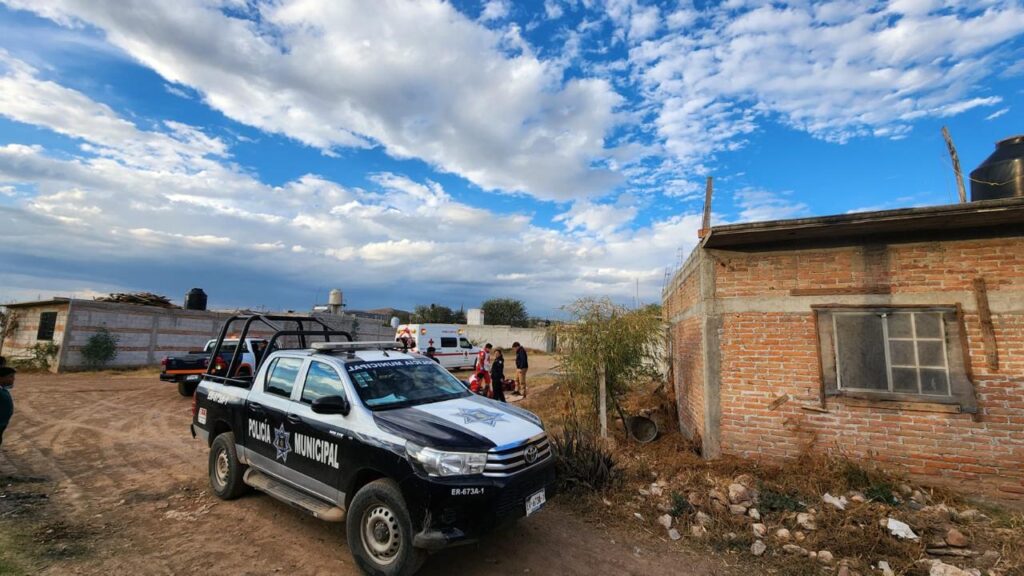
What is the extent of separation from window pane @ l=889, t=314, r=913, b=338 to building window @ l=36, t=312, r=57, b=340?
2629 cm

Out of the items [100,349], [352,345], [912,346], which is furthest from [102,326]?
[912,346]

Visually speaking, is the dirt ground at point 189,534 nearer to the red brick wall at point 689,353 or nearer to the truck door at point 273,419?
the truck door at point 273,419

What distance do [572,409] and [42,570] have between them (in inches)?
315

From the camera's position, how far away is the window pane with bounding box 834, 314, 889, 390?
5648 mm

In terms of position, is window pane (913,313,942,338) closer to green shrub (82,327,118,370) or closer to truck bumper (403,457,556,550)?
truck bumper (403,457,556,550)

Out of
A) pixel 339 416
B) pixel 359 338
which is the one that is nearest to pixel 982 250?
pixel 339 416

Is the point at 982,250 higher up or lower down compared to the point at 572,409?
higher up

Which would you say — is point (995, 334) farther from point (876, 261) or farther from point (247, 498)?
point (247, 498)

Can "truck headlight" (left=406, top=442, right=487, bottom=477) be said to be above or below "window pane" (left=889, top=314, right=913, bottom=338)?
below

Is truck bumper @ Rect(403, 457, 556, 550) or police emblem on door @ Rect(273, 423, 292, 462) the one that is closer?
truck bumper @ Rect(403, 457, 556, 550)

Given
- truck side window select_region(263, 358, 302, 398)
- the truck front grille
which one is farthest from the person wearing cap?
the truck front grille

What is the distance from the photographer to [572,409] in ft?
31.9

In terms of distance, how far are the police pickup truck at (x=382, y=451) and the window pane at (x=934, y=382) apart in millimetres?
4918

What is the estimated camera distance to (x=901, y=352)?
220 inches
